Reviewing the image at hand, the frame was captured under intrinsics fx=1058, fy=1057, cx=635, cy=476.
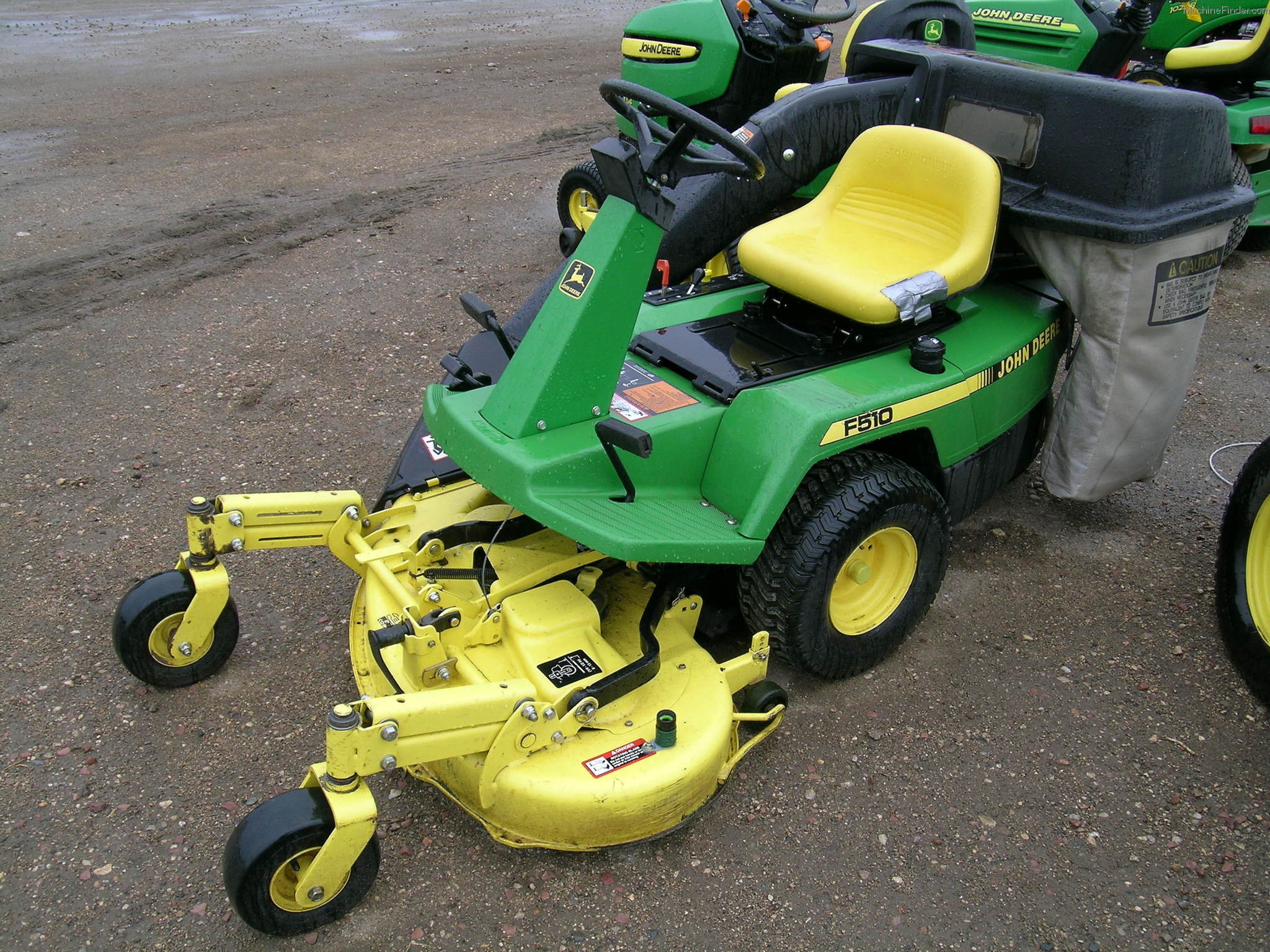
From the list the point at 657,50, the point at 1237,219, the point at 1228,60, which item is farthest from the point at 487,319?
the point at 1228,60

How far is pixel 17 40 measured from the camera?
10.7 meters

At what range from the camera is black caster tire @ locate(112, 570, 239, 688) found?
2.79 m

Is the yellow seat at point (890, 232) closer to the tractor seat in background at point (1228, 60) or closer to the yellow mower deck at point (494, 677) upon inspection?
the yellow mower deck at point (494, 677)

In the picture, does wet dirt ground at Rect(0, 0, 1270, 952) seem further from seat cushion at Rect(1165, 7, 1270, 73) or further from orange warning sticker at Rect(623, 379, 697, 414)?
seat cushion at Rect(1165, 7, 1270, 73)

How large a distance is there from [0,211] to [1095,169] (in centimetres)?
605

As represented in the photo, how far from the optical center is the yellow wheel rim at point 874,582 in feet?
9.89

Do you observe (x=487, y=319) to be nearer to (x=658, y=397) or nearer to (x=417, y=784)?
(x=658, y=397)

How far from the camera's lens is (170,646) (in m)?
2.89

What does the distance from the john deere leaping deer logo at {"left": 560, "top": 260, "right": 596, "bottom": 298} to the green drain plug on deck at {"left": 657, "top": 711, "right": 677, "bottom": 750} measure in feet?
3.38

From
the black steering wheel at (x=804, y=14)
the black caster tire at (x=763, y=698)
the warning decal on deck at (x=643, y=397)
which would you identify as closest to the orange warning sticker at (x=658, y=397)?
the warning decal on deck at (x=643, y=397)

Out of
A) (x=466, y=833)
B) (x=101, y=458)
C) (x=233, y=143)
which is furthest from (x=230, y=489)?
(x=233, y=143)

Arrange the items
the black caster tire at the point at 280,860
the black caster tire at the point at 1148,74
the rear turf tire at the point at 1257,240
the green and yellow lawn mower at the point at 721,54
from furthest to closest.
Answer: the rear turf tire at the point at 1257,240
the black caster tire at the point at 1148,74
the green and yellow lawn mower at the point at 721,54
the black caster tire at the point at 280,860

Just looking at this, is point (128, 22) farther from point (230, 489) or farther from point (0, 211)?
point (230, 489)

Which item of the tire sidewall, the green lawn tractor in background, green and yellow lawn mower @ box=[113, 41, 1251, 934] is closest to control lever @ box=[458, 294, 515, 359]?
green and yellow lawn mower @ box=[113, 41, 1251, 934]
